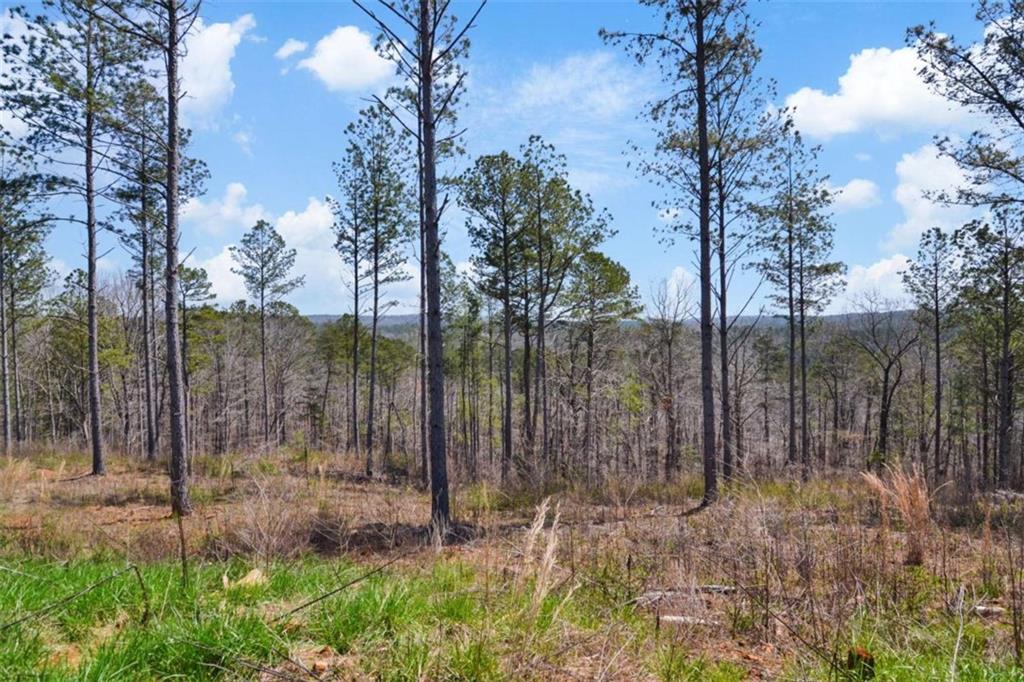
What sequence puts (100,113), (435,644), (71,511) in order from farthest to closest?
1. (100,113)
2. (71,511)
3. (435,644)

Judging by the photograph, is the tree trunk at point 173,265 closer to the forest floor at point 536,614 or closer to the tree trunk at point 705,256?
the forest floor at point 536,614

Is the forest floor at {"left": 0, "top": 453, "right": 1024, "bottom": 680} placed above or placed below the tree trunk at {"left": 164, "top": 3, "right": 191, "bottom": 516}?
below

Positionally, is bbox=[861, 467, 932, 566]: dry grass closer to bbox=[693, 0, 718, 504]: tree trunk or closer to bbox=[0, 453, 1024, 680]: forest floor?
bbox=[0, 453, 1024, 680]: forest floor

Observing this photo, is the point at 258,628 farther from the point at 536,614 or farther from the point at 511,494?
the point at 511,494

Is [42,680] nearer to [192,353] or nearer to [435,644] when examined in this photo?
[435,644]

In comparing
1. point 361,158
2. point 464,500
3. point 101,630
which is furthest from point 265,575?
point 361,158

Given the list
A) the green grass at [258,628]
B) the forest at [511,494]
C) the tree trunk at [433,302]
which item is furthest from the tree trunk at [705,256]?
the green grass at [258,628]

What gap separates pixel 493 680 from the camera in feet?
7.32

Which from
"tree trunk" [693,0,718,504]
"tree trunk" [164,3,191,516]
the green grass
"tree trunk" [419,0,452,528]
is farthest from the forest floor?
"tree trunk" [693,0,718,504]

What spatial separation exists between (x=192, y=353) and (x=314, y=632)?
29509 millimetres

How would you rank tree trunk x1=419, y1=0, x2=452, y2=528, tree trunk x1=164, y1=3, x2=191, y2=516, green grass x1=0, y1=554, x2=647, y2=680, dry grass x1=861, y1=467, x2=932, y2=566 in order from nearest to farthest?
green grass x1=0, y1=554, x2=647, y2=680 → dry grass x1=861, y1=467, x2=932, y2=566 → tree trunk x1=419, y1=0, x2=452, y2=528 → tree trunk x1=164, y1=3, x2=191, y2=516

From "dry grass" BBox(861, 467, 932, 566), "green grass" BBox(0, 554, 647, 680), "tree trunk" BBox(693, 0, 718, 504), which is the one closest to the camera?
"green grass" BBox(0, 554, 647, 680)

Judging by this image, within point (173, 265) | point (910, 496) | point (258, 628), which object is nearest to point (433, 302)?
point (173, 265)

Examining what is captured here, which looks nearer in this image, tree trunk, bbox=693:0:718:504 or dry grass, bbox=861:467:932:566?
dry grass, bbox=861:467:932:566
